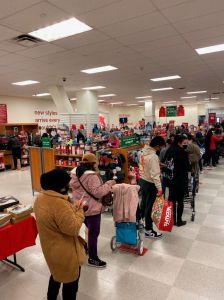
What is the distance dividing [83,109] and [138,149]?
5868mm

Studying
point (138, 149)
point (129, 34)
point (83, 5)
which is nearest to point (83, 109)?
point (138, 149)

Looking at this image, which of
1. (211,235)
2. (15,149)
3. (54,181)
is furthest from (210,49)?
(15,149)

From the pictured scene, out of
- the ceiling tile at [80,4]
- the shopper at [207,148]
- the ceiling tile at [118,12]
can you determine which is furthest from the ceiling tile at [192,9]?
the shopper at [207,148]

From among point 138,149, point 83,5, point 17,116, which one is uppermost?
point 83,5

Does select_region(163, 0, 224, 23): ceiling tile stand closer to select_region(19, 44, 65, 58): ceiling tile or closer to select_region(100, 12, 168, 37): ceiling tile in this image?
select_region(100, 12, 168, 37): ceiling tile

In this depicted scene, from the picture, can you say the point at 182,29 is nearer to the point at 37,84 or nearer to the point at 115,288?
the point at 115,288

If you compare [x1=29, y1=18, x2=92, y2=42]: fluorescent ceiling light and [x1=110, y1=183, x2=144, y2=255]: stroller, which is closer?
[x1=110, y1=183, x2=144, y2=255]: stroller

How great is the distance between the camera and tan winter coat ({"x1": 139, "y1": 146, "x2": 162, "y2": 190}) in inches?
134

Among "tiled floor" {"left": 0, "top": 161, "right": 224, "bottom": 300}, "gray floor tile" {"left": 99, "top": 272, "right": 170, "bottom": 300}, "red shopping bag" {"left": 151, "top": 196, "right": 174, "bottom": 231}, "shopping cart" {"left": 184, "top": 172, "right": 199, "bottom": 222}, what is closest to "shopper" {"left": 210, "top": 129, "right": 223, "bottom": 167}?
"shopping cart" {"left": 184, "top": 172, "right": 199, "bottom": 222}

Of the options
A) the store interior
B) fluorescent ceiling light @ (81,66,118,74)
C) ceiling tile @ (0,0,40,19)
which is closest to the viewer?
the store interior

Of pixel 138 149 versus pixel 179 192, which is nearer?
pixel 179 192

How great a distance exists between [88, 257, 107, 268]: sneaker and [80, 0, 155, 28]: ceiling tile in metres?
3.34

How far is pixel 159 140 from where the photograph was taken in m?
3.48

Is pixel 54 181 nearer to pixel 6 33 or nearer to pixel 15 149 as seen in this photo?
pixel 6 33
